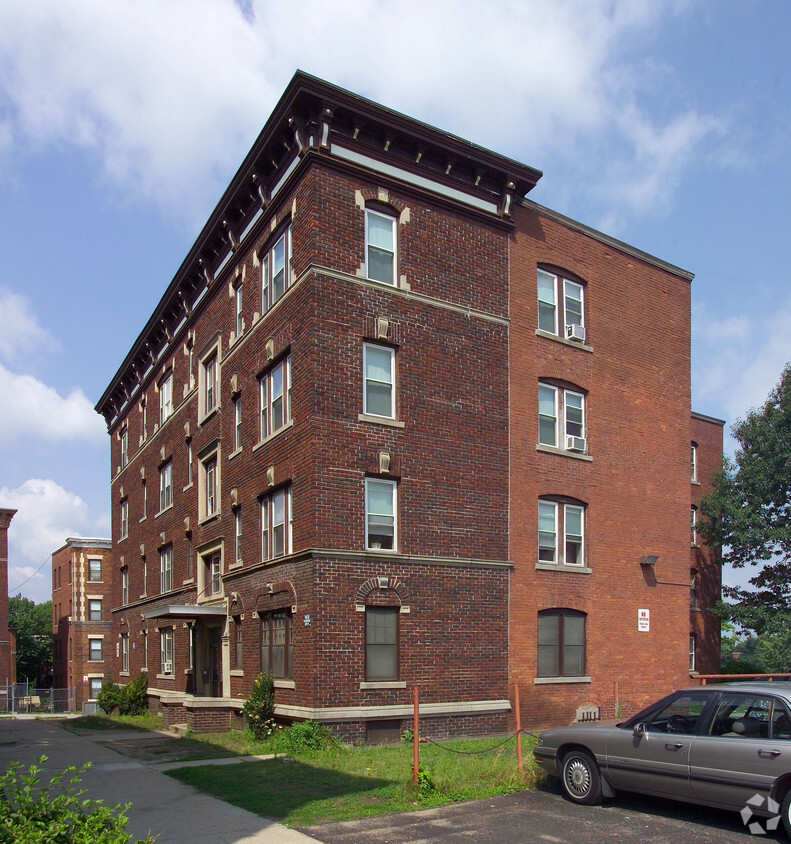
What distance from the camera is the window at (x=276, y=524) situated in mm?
21625

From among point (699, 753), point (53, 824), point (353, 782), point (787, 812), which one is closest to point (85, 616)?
point (353, 782)

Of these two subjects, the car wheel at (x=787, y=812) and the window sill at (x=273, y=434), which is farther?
the window sill at (x=273, y=434)

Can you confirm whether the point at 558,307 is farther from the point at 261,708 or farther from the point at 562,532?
the point at 261,708

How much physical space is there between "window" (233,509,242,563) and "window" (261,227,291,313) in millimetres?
5942

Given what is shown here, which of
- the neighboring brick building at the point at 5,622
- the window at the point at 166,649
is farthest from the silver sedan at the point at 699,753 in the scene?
the neighboring brick building at the point at 5,622

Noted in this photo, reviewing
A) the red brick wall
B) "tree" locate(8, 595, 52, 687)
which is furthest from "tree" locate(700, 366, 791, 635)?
"tree" locate(8, 595, 52, 687)

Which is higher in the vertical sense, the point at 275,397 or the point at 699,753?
the point at 275,397

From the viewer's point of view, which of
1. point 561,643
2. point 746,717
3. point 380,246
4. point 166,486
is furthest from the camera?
point 166,486

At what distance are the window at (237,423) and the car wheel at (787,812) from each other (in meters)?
18.3

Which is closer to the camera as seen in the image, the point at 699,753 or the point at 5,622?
the point at 699,753

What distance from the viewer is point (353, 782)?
1409 centimetres

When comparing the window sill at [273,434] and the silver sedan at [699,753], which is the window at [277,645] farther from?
the silver sedan at [699,753]

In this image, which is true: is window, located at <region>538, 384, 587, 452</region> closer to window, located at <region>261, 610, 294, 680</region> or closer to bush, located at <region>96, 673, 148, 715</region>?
window, located at <region>261, 610, 294, 680</region>

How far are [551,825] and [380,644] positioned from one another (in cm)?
939
